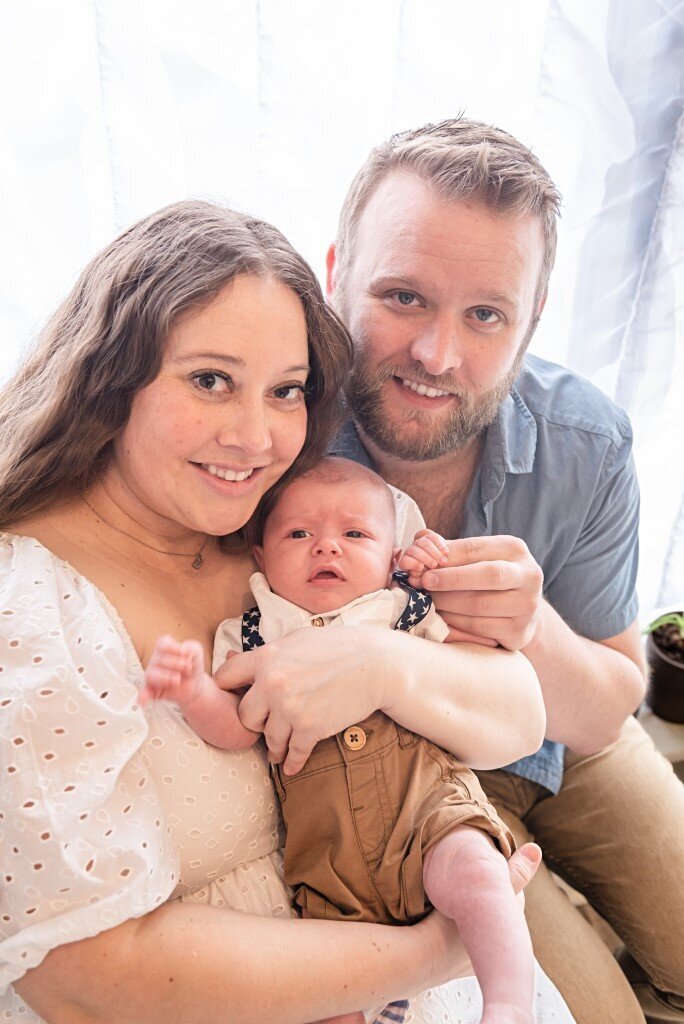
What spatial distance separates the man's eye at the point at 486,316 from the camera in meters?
1.60

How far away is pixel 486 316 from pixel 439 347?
0.13 metres

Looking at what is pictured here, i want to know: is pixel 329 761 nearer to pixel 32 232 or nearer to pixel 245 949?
pixel 245 949

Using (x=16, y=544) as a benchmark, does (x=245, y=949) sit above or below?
below

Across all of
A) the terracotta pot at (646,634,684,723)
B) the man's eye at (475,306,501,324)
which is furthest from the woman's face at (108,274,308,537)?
the terracotta pot at (646,634,684,723)

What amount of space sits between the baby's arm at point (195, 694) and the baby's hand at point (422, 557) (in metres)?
0.32

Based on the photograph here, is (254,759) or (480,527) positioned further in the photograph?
(480,527)

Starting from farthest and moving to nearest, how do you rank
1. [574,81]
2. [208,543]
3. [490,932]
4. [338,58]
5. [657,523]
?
[657,523]
[574,81]
[338,58]
[208,543]
[490,932]

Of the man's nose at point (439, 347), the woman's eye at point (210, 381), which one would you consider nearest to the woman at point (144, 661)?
the woman's eye at point (210, 381)

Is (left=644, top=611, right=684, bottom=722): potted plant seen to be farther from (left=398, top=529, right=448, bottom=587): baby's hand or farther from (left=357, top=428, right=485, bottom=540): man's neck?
(left=398, top=529, right=448, bottom=587): baby's hand

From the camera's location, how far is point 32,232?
61.5 inches

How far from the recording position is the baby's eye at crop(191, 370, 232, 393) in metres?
1.17

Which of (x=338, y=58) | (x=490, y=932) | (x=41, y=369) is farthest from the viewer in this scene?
(x=338, y=58)

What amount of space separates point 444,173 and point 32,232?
74 cm

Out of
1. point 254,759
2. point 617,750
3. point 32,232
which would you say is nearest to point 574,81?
point 32,232
